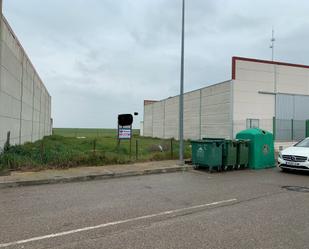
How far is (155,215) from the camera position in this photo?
6.43 m

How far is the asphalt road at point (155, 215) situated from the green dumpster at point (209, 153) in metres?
2.84

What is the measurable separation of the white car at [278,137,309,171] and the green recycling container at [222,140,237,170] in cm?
184

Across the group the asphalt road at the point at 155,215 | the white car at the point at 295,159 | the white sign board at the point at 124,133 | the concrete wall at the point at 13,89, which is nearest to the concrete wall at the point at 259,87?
the white sign board at the point at 124,133

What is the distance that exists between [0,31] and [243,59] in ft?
57.3

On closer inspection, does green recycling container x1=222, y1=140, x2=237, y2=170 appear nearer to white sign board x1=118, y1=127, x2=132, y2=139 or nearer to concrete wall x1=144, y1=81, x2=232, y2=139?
white sign board x1=118, y1=127, x2=132, y2=139

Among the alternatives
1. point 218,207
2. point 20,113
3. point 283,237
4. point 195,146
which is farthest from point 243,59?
point 283,237

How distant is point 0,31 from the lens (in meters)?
12.1

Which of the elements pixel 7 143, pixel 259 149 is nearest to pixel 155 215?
pixel 259 149

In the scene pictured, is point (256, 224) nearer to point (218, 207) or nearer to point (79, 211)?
point (218, 207)

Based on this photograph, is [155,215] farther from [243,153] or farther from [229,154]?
[243,153]

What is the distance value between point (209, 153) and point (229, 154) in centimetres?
101

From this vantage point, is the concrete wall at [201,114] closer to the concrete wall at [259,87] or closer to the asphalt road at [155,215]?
the concrete wall at [259,87]

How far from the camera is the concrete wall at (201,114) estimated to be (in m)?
25.6

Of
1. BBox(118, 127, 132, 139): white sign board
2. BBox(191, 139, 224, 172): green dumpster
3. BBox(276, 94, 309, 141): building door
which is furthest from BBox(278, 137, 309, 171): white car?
BBox(276, 94, 309, 141): building door
